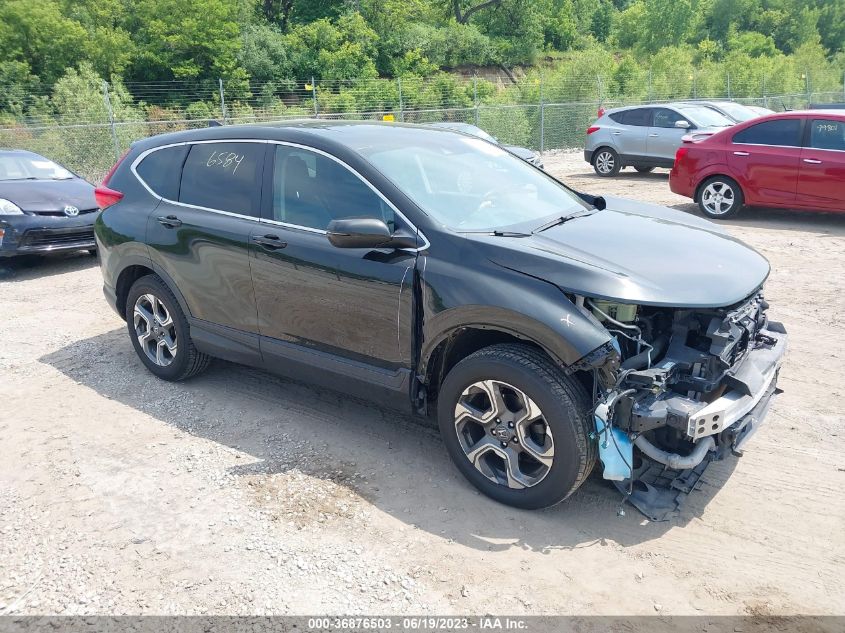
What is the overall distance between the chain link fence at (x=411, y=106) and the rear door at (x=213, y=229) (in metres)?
12.5

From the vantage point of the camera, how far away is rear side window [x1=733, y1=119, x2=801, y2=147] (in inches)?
382

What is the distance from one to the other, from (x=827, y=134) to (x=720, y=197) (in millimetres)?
1591

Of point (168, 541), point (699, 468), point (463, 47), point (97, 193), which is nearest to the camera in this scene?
point (168, 541)

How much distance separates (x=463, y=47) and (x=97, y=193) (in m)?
→ 58.7

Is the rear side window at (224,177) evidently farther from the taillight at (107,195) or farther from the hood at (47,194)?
the hood at (47,194)

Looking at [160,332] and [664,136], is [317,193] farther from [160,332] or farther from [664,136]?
[664,136]

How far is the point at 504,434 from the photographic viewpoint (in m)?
3.42

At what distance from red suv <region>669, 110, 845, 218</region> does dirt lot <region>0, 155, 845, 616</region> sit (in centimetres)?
517

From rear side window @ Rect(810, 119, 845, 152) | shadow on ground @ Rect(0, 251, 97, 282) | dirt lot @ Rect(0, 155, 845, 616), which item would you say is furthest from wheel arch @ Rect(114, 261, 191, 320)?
rear side window @ Rect(810, 119, 845, 152)

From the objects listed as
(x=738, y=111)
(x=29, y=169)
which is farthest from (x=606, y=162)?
(x=29, y=169)

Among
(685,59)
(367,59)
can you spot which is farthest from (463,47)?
(685,59)

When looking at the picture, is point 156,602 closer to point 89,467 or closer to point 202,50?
point 89,467

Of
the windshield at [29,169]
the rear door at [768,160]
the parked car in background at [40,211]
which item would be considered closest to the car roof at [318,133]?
the parked car in background at [40,211]

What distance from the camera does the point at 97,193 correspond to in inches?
214
